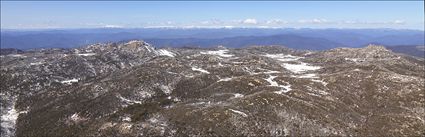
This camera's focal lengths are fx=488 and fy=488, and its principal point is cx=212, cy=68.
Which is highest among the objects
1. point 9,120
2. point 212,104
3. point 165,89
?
point 165,89

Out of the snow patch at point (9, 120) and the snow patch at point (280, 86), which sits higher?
the snow patch at point (280, 86)

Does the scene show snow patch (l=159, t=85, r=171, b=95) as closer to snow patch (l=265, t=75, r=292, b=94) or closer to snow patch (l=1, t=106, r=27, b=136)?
snow patch (l=265, t=75, r=292, b=94)

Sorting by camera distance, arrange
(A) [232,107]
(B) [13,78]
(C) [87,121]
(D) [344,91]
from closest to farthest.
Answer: (A) [232,107]
(C) [87,121]
(D) [344,91]
(B) [13,78]

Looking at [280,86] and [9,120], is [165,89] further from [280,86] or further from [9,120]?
[9,120]

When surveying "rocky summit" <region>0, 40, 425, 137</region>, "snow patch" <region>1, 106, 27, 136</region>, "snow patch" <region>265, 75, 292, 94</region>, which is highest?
"snow patch" <region>265, 75, 292, 94</region>

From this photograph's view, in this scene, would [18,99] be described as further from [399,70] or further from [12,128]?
[399,70]

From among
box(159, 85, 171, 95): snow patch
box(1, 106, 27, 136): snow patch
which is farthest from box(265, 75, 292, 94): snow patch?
box(1, 106, 27, 136): snow patch

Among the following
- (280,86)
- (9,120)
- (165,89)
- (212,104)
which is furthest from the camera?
(165,89)

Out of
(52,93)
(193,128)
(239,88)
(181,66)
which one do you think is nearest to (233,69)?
(181,66)

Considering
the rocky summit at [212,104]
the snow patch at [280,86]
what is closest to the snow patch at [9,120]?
the rocky summit at [212,104]

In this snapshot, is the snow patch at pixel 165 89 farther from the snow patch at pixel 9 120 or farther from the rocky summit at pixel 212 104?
the snow patch at pixel 9 120

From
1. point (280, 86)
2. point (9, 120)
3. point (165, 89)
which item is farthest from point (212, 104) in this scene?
point (9, 120)
